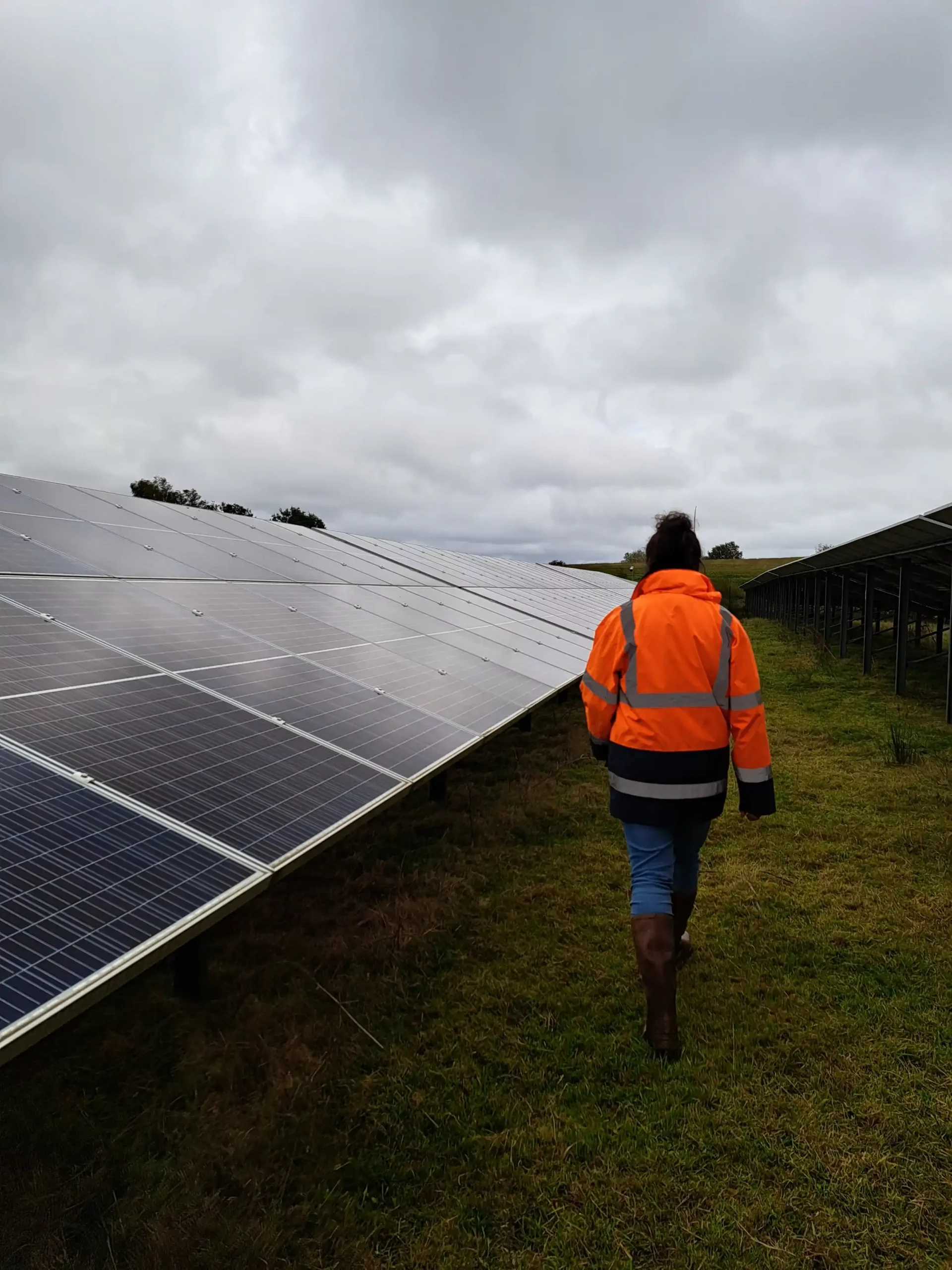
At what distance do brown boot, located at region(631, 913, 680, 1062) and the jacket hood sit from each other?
1.82 m

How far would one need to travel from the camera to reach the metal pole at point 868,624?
714 inches

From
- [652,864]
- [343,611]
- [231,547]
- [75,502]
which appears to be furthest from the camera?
[231,547]

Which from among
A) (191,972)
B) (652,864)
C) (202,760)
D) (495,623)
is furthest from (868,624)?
(191,972)

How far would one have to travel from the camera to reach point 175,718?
4.69 meters

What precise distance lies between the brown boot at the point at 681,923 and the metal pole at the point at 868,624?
15873 mm

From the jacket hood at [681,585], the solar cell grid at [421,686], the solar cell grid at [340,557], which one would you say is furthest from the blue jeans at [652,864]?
the solar cell grid at [340,557]

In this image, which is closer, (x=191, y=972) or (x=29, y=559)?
(x=191, y=972)

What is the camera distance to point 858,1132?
3373 mm

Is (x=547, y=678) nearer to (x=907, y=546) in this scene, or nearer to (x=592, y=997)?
(x=592, y=997)

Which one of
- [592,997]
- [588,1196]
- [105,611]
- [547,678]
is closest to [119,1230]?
[588,1196]

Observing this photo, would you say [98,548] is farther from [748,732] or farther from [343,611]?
[748,732]

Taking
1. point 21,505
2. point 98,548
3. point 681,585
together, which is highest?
point 21,505

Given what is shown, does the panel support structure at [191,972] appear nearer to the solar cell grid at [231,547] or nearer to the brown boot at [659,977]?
the brown boot at [659,977]

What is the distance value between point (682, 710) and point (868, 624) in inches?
690
